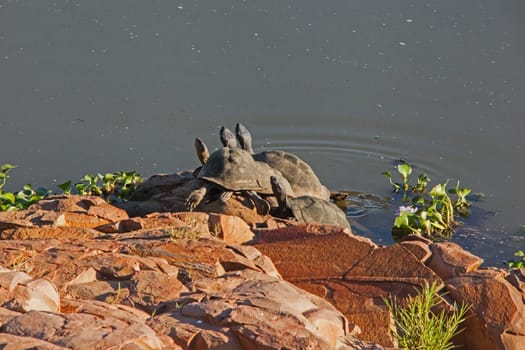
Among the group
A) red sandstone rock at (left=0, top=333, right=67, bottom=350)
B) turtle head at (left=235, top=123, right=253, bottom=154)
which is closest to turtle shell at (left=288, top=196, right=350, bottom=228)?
turtle head at (left=235, top=123, right=253, bottom=154)

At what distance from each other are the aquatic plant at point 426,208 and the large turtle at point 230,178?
115 cm

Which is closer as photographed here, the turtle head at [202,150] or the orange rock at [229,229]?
the orange rock at [229,229]

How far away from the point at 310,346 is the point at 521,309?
1.73 m

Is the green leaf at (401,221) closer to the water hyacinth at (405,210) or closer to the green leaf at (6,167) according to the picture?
the water hyacinth at (405,210)

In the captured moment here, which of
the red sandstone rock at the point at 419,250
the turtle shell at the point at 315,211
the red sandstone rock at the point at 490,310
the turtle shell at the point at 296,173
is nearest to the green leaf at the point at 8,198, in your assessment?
the turtle shell at the point at 296,173

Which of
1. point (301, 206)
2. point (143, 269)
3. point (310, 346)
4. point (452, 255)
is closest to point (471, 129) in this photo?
point (301, 206)

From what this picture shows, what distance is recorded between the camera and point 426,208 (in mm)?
8898

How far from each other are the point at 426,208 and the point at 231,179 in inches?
74.5

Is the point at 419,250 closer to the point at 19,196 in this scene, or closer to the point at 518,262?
the point at 518,262

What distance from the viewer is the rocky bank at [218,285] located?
4.45 m

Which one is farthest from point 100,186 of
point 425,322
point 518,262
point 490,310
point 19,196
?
point 425,322

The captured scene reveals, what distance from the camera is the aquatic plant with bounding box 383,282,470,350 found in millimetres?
5156

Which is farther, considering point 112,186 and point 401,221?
point 112,186

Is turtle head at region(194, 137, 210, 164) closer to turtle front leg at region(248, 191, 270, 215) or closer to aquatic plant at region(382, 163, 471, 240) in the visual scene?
turtle front leg at region(248, 191, 270, 215)
